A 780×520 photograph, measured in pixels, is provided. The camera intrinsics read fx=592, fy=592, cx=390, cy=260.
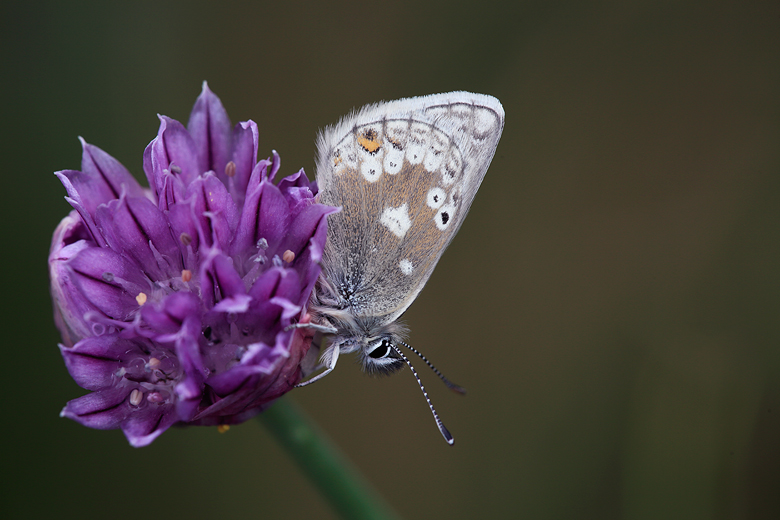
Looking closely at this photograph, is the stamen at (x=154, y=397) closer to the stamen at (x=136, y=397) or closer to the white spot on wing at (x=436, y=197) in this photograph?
the stamen at (x=136, y=397)

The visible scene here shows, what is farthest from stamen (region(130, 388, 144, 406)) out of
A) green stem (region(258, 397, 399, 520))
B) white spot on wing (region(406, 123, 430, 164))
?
white spot on wing (region(406, 123, 430, 164))

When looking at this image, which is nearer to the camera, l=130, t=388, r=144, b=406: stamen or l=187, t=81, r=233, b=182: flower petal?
l=130, t=388, r=144, b=406: stamen

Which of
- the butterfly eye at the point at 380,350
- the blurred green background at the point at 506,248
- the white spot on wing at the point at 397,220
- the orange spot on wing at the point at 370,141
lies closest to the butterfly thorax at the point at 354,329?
the butterfly eye at the point at 380,350

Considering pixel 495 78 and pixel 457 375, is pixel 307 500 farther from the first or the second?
pixel 495 78

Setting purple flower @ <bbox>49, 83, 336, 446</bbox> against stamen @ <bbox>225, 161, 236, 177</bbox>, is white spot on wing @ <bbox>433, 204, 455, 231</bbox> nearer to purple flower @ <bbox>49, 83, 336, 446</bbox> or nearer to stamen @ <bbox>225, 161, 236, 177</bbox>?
purple flower @ <bbox>49, 83, 336, 446</bbox>

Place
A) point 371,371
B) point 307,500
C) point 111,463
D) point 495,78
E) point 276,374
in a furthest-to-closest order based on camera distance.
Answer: point 495,78
point 307,500
point 111,463
point 371,371
point 276,374

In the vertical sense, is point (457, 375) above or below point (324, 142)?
below

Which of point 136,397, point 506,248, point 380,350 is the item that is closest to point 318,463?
point 380,350

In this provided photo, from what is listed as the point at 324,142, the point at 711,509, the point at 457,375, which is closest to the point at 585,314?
the point at 457,375
